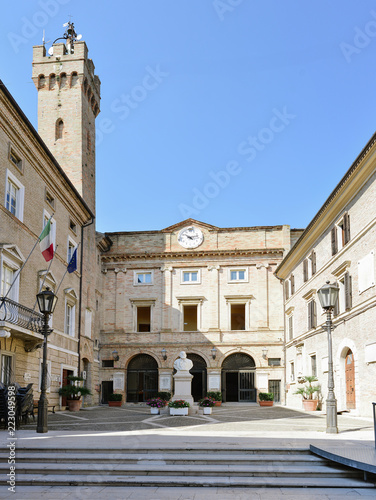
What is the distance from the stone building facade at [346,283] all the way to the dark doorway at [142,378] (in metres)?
10.8

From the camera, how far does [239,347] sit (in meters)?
37.6

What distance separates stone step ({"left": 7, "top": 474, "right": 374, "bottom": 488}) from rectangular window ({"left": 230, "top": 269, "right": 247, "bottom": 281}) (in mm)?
29979

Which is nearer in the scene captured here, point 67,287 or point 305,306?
point 67,287

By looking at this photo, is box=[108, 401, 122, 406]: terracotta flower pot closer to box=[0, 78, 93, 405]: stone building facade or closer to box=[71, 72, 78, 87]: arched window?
box=[0, 78, 93, 405]: stone building facade

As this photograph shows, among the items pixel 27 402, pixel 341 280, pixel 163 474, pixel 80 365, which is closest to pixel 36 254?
pixel 27 402

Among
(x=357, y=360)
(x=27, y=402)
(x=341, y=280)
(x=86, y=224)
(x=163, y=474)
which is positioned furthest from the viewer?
(x=86, y=224)

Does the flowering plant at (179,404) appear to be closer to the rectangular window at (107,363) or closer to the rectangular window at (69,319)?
the rectangular window at (69,319)

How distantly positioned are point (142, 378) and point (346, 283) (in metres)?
19.8

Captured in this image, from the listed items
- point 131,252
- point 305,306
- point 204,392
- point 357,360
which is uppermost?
point 131,252

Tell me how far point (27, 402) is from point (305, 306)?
59.1ft

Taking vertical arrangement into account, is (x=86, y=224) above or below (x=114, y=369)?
above

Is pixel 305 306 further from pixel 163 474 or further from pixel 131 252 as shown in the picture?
pixel 163 474

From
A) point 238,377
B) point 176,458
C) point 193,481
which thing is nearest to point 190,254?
point 238,377

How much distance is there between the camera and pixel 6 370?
64.1 feet
